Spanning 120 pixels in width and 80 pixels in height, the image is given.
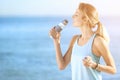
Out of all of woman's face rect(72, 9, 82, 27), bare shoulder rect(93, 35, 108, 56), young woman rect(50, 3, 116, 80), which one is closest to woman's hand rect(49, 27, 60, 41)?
young woman rect(50, 3, 116, 80)

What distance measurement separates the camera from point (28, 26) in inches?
88.5

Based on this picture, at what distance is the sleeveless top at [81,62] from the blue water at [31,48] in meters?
0.29

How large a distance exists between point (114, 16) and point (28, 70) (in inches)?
26.0

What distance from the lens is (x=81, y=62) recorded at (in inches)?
73.0

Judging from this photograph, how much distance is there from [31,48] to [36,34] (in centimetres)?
10

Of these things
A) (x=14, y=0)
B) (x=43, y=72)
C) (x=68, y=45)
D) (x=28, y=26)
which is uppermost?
(x=14, y=0)

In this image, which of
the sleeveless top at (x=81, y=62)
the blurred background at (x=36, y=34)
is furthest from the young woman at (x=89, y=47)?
the blurred background at (x=36, y=34)

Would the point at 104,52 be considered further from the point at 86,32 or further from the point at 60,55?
the point at 60,55

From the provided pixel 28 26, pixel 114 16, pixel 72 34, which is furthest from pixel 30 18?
pixel 114 16

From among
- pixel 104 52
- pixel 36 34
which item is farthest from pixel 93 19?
pixel 36 34

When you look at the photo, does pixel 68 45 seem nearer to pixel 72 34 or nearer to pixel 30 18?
pixel 72 34

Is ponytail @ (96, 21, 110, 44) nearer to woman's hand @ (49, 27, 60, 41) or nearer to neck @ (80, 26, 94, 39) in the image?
neck @ (80, 26, 94, 39)

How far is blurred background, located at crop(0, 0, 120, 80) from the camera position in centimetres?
220

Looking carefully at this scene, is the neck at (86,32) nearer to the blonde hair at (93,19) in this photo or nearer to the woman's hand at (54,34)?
the blonde hair at (93,19)
